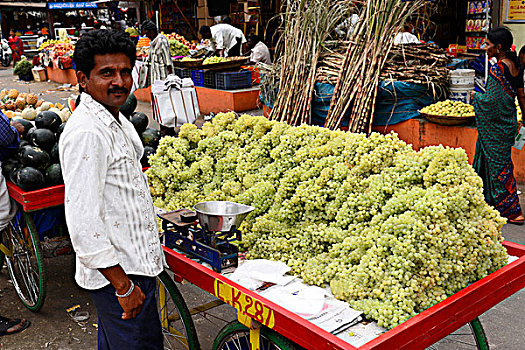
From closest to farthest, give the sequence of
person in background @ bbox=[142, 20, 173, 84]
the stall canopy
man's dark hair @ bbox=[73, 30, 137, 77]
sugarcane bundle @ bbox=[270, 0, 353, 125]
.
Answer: man's dark hair @ bbox=[73, 30, 137, 77], sugarcane bundle @ bbox=[270, 0, 353, 125], person in background @ bbox=[142, 20, 173, 84], the stall canopy

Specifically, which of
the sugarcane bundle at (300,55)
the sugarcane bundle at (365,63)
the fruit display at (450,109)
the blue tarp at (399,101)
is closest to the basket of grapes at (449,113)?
the fruit display at (450,109)

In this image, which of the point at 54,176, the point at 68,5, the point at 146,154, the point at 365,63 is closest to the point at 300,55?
the point at 365,63

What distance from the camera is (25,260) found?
393 centimetres

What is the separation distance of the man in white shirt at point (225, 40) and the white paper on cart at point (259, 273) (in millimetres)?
9496

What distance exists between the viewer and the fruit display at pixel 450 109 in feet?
19.6

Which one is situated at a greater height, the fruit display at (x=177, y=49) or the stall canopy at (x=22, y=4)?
the stall canopy at (x=22, y=4)

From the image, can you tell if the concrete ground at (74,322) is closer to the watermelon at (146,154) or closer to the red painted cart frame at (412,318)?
the red painted cart frame at (412,318)

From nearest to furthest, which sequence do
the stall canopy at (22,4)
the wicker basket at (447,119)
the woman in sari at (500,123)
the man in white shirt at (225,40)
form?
the woman in sari at (500,123)
the wicker basket at (447,119)
the man in white shirt at (225,40)
the stall canopy at (22,4)

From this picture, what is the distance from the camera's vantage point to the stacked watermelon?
3.59 metres

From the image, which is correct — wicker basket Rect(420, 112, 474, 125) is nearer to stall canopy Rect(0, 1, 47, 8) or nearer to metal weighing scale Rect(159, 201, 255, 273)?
metal weighing scale Rect(159, 201, 255, 273)


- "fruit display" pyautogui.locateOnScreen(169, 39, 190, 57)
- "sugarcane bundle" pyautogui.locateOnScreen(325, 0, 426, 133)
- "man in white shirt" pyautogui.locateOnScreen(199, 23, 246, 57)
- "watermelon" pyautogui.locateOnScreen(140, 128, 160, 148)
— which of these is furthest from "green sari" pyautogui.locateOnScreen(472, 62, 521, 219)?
"fruit display" pyautogui.locateOnScreen(169, 39, 190, 57)

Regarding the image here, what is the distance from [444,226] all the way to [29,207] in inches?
110

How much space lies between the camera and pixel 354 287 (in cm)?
215

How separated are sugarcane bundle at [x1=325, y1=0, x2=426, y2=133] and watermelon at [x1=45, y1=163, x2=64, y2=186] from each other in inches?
130
